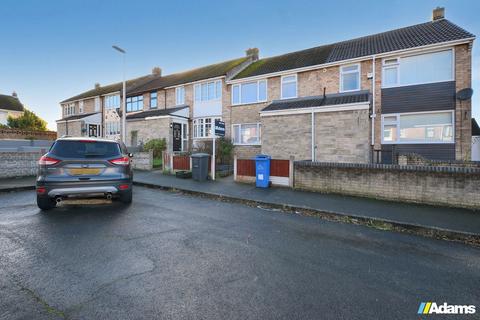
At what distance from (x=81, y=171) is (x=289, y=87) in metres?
13.7

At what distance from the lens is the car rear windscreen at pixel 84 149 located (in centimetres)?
543

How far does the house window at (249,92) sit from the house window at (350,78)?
16.7 ft

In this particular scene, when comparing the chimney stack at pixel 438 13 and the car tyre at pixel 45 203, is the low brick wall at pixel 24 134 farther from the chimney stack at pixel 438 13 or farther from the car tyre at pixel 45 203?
the chimney stack at pixel 438 13

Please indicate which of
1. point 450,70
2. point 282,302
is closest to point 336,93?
point 450,70

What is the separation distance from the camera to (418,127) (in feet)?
Answer: 39.9

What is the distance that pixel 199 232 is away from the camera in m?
4.57

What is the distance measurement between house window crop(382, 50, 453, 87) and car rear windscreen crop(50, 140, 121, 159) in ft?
45.0

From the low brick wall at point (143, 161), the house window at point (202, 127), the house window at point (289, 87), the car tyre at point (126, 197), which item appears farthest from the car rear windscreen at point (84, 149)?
the house window at point (202, 127)

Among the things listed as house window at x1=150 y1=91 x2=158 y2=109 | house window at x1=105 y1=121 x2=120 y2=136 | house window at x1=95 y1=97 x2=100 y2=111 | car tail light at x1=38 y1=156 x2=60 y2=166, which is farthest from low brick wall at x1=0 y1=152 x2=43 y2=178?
house window at x1=95 y1=97 x2=100 y2=111

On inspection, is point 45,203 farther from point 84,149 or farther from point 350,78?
point 350,78

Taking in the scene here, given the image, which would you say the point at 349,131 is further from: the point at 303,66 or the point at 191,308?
the point at 191,308

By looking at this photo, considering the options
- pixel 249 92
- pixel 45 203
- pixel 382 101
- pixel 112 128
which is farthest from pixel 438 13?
pixel 112 128

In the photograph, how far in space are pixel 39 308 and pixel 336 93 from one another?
15165mm

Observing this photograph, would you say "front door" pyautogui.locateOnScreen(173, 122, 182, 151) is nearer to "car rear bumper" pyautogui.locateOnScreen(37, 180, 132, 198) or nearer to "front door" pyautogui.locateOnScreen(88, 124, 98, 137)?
"front door" pyautogui.locateOnScreen(88, 124, 98, 137)
